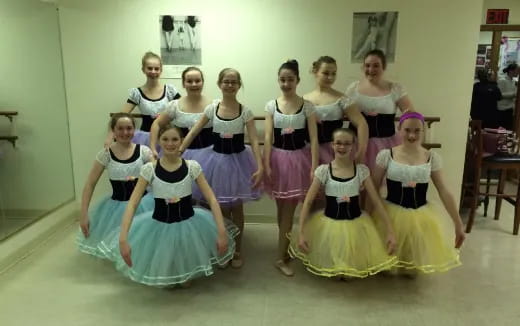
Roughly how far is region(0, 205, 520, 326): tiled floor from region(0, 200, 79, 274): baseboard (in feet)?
0.26

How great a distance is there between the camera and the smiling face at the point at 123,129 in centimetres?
247

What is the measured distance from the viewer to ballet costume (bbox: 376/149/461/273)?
7.57ft

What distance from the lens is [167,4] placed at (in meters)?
3.12

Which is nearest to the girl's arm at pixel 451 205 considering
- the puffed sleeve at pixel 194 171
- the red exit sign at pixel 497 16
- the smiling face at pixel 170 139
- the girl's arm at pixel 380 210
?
the girl's arm at pixel 380 210

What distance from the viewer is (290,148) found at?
8.27ft

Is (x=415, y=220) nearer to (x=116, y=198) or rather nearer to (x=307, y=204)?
(x=307, y=204)

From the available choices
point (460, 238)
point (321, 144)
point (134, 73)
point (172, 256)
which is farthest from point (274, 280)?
point (134, 73)

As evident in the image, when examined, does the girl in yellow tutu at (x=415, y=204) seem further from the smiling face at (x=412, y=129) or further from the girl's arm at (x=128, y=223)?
the girl's arm at (x=128, y=223)

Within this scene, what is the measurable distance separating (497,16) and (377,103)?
3.42 metres

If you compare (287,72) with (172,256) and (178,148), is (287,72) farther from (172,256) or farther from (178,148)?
(172,256)

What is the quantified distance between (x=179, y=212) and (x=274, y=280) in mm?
724

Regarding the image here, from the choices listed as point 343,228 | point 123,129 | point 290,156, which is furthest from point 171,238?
point 343,228

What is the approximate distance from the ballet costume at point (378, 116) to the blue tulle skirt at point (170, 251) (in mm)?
1128

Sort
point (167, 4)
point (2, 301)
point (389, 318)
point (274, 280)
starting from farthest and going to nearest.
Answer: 1. point (167, 4)
2. point (274, 280)
3. point (2, 301)
4. point (389, 318)
